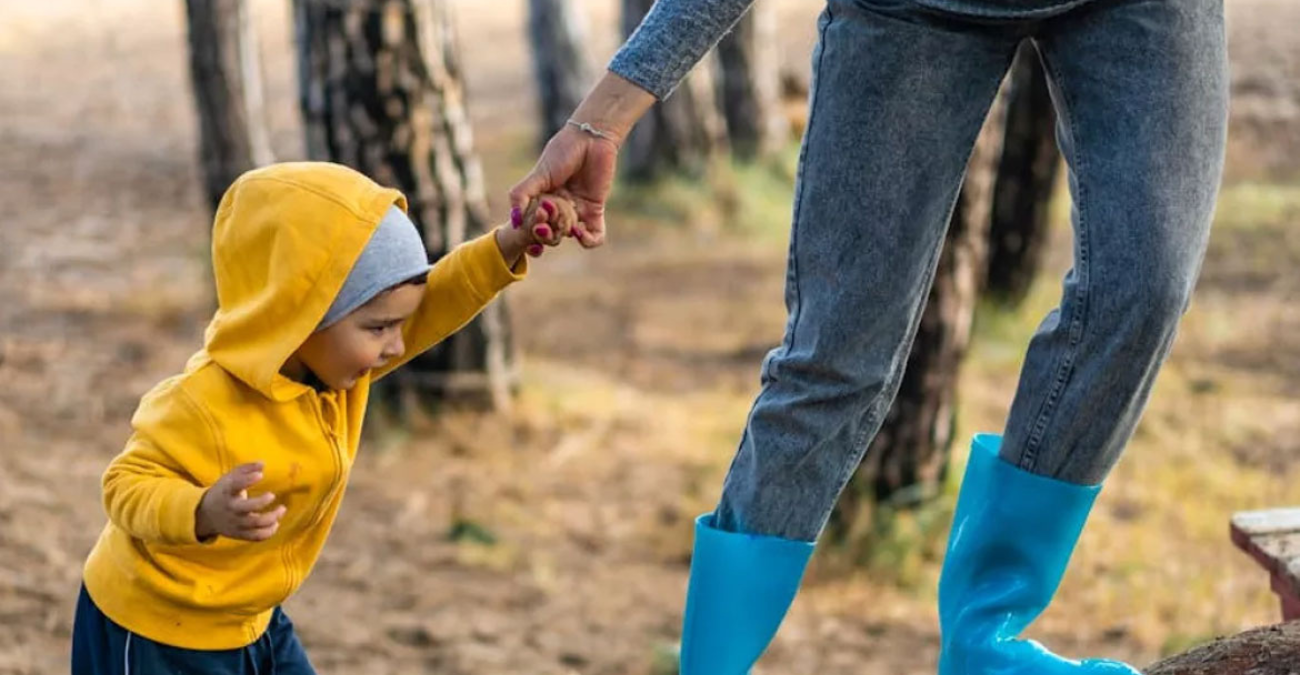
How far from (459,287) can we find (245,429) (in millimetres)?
389

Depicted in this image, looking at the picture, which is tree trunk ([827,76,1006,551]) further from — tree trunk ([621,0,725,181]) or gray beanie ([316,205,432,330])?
tree trunk ([621,0,725,181])

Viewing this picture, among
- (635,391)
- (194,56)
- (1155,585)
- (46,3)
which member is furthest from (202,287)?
(46,3)

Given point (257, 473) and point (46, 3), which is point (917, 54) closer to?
point (257, 473)

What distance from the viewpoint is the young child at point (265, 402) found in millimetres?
2439

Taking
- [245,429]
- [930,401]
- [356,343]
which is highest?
[356,343]

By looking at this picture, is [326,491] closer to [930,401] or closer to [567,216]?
[567,216]

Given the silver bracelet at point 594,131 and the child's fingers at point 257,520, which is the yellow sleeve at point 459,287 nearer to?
the silver bracelet at point 594,131

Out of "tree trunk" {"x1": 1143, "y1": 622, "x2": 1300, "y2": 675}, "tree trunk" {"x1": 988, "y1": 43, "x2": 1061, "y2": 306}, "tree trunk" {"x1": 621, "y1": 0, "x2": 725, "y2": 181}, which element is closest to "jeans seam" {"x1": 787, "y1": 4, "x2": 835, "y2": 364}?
"tree trunk" {"x1": 1143, "y1": 622, "x2": 1300, "y2": 675}

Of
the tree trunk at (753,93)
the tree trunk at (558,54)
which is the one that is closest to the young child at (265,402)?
the tree trunk at (558,54)

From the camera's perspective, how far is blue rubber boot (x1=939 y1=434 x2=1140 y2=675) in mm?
2592

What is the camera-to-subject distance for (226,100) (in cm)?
708

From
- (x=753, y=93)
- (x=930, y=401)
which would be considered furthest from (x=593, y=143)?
(x=753, y=93)

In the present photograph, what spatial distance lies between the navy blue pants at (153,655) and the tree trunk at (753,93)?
8.68m

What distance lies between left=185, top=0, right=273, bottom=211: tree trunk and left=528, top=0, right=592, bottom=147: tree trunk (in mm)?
3894
